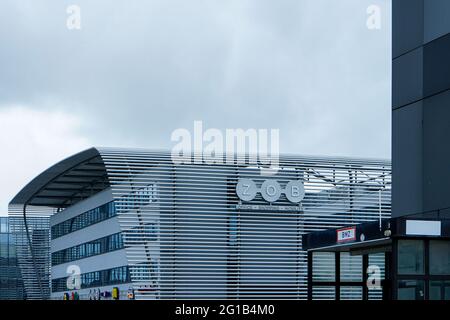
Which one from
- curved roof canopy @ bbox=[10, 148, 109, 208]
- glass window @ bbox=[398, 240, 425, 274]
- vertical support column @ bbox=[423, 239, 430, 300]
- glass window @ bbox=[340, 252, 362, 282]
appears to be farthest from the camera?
curved roof canopy @ bbox=[10, 148, 109, 208]

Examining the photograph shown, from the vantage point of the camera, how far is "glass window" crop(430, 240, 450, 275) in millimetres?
13117

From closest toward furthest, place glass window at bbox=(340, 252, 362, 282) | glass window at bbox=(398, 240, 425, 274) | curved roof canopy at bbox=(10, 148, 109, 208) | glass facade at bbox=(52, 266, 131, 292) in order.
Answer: glass window at bbox=(398, 240, 425, 274) < glass window at bbox=(340, 252, 362, 282) < glass facade at bbox=(52, 266, 131, 292) < curved roof canopy at bbox=(10, 148, 109, 208)

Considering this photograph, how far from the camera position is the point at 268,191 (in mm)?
52875

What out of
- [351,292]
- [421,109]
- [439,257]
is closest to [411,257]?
[439,257]

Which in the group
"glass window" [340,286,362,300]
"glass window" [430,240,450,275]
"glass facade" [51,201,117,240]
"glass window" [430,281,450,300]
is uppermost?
"glass facade" [51,201,117,240]

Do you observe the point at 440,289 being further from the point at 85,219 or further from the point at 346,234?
the point at 85,219

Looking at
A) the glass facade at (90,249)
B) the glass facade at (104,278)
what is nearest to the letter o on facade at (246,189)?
the glass facade at (104,278)

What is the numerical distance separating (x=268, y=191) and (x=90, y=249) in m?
20.4

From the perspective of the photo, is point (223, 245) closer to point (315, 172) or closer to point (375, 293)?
point (315, 172)

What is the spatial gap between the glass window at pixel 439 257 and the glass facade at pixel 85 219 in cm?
4892

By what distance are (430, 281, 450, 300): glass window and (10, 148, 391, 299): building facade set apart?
38.9m

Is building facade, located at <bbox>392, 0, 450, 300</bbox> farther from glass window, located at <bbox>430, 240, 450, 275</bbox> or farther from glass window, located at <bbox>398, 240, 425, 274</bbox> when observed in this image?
glass window, located at <bbox>398, 240, 425, 274</bbox>

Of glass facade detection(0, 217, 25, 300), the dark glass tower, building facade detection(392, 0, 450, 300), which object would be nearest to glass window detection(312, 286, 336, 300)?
building facade detection(392, 0, 450, 300)
